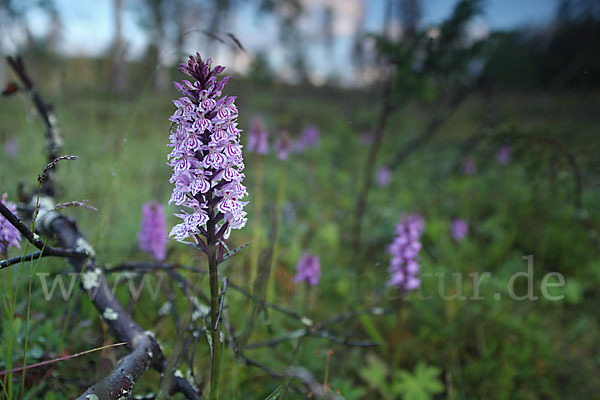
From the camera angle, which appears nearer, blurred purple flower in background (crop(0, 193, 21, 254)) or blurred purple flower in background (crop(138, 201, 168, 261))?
blurred purple flower in background (crop(0, 193, 21, 254))

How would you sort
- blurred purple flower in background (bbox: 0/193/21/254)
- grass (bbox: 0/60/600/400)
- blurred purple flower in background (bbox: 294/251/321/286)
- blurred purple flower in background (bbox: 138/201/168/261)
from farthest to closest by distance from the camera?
blurred purple flower in background (bbox: 294/251/321/286), blurred purple flower in background (bbox: 138/201/168/261), grass (bbox: 0/60/600/400), blurred purple flower in background (bbox: 0/193/21/254)

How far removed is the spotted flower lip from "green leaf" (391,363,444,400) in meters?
1.75

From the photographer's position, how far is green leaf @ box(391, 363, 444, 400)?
6.98ft

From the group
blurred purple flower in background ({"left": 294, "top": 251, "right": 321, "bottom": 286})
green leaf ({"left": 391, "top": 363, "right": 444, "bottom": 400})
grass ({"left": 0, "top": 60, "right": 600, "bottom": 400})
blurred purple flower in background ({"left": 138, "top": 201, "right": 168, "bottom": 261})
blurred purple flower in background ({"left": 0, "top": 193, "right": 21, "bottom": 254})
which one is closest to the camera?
blurred purple flower in background ({"left": 0, "top": 193, "right": 21, "bottom": 254})

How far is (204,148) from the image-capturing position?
99 centimetres

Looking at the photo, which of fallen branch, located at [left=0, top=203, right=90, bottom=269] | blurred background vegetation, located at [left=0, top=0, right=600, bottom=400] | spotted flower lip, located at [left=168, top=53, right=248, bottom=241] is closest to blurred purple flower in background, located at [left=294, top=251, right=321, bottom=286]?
blurred background vegetation, located at [left=0, top=0, right=600, bottom=400]

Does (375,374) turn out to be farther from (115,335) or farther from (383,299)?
(115,335)

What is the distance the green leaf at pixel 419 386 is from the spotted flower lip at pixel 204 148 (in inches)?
69.0

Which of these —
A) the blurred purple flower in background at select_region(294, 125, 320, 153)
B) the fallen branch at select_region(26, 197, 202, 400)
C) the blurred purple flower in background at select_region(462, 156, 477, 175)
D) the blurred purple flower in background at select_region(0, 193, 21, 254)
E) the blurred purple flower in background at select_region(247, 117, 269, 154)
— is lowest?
the fallen branch at select_region(26, 197, 202, 400)

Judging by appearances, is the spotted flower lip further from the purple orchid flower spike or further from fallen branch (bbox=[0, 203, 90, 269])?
fallen branch (bbox=[0, 203, 90, 269])

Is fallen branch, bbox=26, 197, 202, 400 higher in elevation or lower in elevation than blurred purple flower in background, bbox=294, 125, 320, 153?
lower

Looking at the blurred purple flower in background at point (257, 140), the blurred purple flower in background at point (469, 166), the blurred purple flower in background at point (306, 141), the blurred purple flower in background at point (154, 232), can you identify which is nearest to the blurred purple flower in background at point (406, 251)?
the blurred purple flower in background at point (257, 140)

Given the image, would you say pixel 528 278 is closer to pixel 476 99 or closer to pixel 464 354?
pixel 464 354

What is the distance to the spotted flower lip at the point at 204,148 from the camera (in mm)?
990
